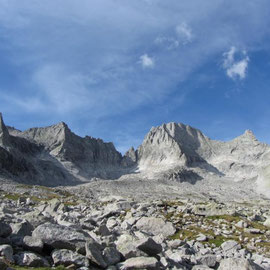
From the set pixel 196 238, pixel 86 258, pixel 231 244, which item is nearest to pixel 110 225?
pixel 196 238

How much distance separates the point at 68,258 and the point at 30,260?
1700mm

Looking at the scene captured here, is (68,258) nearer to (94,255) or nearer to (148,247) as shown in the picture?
(94,255)

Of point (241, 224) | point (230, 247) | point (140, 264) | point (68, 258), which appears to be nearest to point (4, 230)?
point (68, 258)

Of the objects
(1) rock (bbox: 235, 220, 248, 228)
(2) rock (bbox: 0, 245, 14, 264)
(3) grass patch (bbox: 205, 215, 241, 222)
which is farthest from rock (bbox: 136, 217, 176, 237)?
(2) rock (bbox: 0, 245, 14, 264)

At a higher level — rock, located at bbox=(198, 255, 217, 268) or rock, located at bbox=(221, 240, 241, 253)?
rock, located at bbox=(221, 240, 241, 253)

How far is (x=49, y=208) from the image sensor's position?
136 feet

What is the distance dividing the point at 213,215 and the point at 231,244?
17.9m

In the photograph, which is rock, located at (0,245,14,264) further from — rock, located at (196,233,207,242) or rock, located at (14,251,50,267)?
rock, located at (196,233,207,242)

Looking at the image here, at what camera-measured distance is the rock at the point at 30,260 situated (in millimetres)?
13398

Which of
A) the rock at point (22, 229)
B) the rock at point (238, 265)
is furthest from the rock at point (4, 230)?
the rock at point (238, 265)

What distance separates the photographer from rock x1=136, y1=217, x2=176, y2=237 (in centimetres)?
3112

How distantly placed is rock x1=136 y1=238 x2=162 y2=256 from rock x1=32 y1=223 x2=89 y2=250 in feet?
10.2

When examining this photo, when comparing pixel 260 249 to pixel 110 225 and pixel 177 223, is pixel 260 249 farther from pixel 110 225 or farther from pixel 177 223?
pixel 110 225

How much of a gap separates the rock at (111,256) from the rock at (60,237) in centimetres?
123
